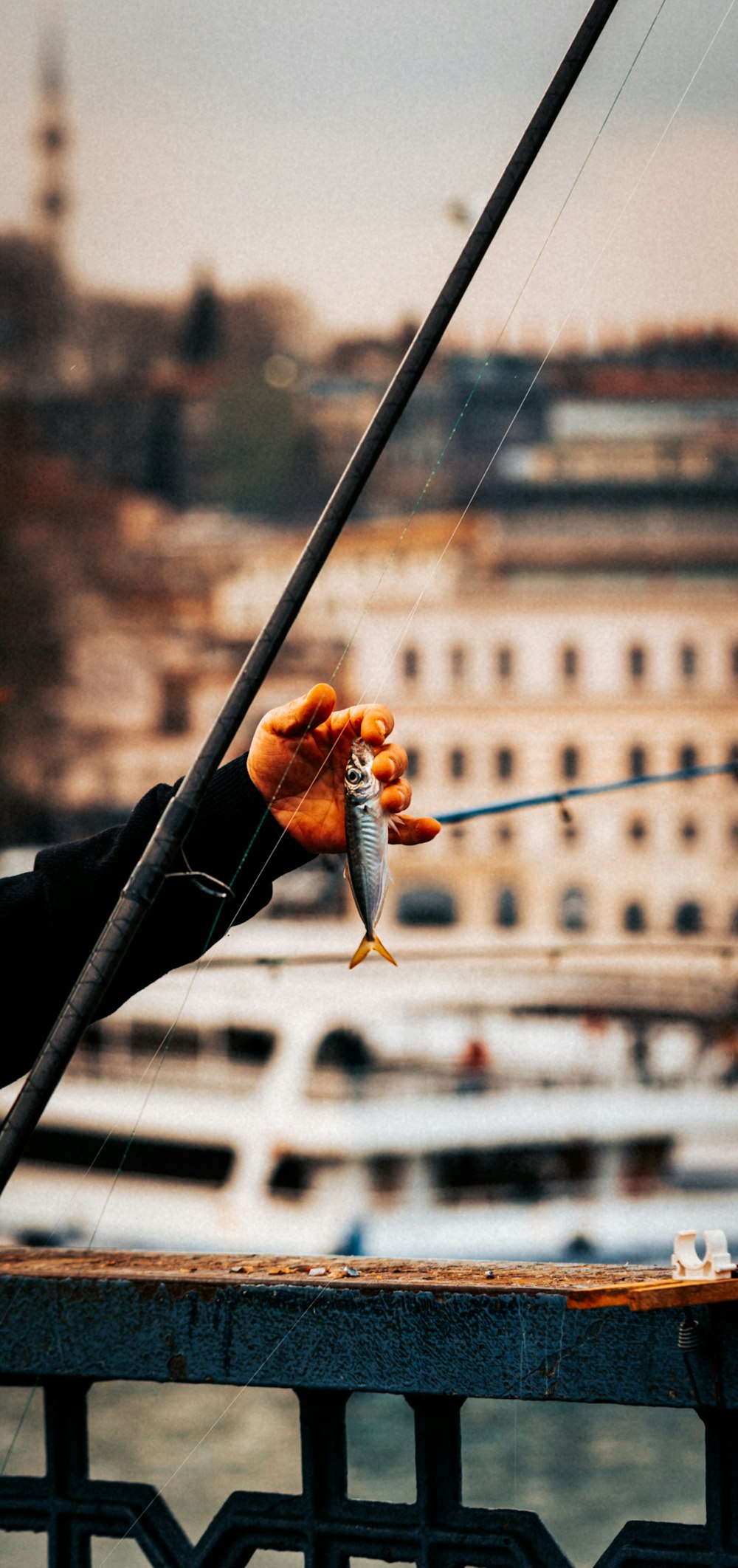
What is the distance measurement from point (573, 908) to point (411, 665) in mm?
10454

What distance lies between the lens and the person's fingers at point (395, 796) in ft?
6.16

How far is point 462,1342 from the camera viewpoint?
165cm

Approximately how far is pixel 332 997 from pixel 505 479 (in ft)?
93.3

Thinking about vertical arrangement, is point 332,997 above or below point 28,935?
above

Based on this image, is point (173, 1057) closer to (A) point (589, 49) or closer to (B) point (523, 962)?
(B) point (523, 962)

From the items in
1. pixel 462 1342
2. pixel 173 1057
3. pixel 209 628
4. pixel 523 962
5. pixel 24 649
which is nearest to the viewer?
pixel 462 1342

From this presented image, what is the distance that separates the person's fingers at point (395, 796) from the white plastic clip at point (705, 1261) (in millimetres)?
545

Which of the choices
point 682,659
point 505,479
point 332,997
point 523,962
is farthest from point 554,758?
point 332,997

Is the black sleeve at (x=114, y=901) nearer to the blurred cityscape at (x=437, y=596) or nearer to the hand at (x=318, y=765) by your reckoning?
the hand at (x=318, y=765)

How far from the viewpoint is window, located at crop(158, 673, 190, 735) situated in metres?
59.1

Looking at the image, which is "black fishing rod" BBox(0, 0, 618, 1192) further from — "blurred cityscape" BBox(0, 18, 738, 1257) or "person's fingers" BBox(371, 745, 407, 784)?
"blurred cityscape" BBox(0, 18, 738, 1257)

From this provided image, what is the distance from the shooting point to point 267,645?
1720 millimetres

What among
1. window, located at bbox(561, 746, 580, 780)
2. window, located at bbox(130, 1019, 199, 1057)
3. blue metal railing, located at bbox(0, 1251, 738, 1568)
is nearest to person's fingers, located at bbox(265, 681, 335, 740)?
blue metal railing, located at bbox(0, 1251, 738, 1568)

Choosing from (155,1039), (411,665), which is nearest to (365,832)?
(155,1039)
